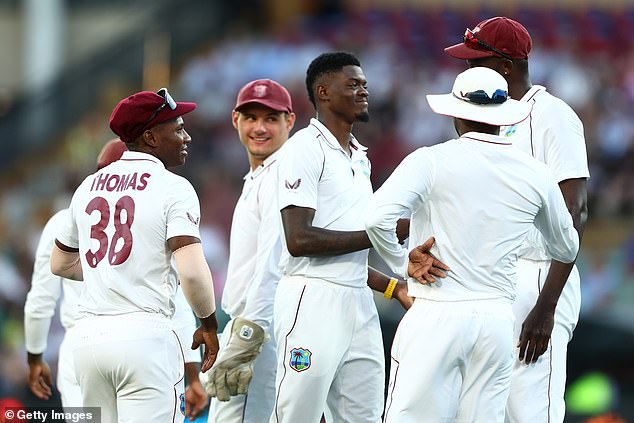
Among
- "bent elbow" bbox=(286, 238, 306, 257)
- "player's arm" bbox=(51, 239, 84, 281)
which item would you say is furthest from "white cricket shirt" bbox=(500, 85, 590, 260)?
"player's arm" bbox=(51, 239, 84, 281)

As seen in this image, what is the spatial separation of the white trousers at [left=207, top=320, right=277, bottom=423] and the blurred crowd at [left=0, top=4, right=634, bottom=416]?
4525mm

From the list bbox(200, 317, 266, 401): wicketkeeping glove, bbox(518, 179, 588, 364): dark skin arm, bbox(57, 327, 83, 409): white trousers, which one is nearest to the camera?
bbox(518, 179, 588, 364): dark skin arm

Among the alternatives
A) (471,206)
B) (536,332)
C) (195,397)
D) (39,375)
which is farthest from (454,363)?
(39,375)

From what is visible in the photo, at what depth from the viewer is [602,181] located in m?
14.8

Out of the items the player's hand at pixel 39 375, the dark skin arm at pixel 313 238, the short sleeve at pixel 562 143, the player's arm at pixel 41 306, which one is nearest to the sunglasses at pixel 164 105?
the dark skin arm at pixel 313 238

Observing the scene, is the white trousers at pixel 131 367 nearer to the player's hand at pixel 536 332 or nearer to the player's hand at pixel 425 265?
the player's hand at pixel 425 265

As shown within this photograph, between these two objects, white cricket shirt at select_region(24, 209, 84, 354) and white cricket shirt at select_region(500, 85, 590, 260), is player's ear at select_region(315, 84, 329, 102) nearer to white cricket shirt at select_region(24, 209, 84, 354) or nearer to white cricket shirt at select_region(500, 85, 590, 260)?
white cricket shirt at select_region(500, 85, 590, 260)

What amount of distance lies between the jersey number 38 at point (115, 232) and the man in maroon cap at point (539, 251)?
1945 millimetres

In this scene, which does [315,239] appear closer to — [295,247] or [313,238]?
[313,238]

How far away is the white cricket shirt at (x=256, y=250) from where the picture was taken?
23.0 feet

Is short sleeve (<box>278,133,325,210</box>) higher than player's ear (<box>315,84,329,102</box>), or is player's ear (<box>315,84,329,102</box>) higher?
player's ear (<box>315,84,329,102</box>)

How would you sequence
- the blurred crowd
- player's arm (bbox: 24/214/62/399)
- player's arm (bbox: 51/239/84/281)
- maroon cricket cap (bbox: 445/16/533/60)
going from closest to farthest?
maroon cricket cap (bbox: 445/16/533/60) < player's arm (bbox: 51/239/84/281) < player's arm (bbox: 24/214/62/399) < the blurred crowd

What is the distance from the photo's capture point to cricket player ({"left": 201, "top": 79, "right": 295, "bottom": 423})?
6.93 m

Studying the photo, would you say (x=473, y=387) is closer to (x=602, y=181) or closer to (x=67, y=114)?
(x=602, y=181)
